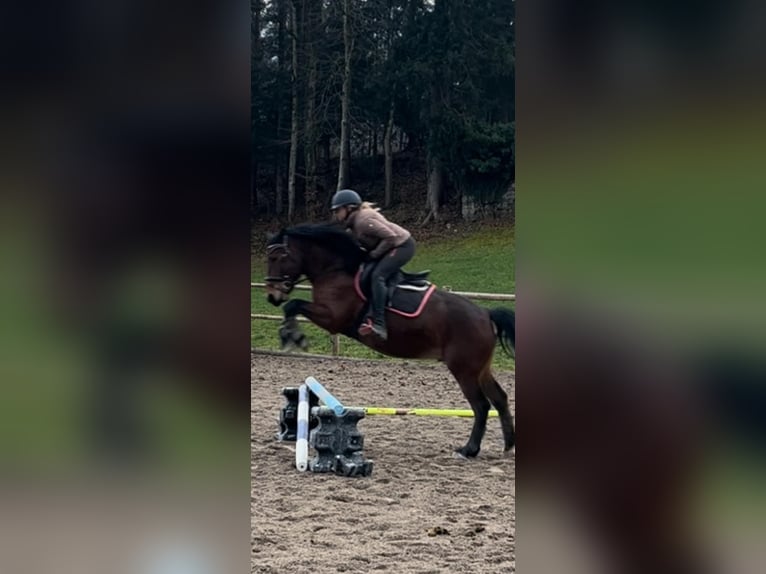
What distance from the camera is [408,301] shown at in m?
5.22

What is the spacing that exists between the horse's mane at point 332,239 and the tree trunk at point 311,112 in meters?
7.20

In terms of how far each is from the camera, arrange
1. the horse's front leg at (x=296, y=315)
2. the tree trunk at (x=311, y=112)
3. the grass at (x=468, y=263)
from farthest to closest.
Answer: the tree trunk at (x=311, y=112), the grass at (x=468, y=263), the horse's front leg at (x=296, y=315)

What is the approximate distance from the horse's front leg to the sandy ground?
0.66m

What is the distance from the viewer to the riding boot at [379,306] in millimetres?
5211

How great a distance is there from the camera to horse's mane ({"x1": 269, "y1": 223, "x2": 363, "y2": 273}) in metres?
5.21

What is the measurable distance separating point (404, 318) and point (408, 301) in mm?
118

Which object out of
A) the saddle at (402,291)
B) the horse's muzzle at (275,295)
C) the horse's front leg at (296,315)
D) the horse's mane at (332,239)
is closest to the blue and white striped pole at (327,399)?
the horse's front leg at (296,315)

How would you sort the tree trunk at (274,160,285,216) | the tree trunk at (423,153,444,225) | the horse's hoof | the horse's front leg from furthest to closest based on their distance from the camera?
1. the tree trunk at (274,160,285,216)
2. the tree trunk at (423,153,444,225)
3. the horse's front leg
4. the horse's hoof

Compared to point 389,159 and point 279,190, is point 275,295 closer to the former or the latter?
point 279,190

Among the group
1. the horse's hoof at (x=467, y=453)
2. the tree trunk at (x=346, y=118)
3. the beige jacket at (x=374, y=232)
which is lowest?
the horse's hoof at (x=467, y=453)

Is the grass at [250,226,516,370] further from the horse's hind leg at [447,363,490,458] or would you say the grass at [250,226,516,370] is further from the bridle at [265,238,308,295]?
the horse's hind leg at [447,363,490,458]
